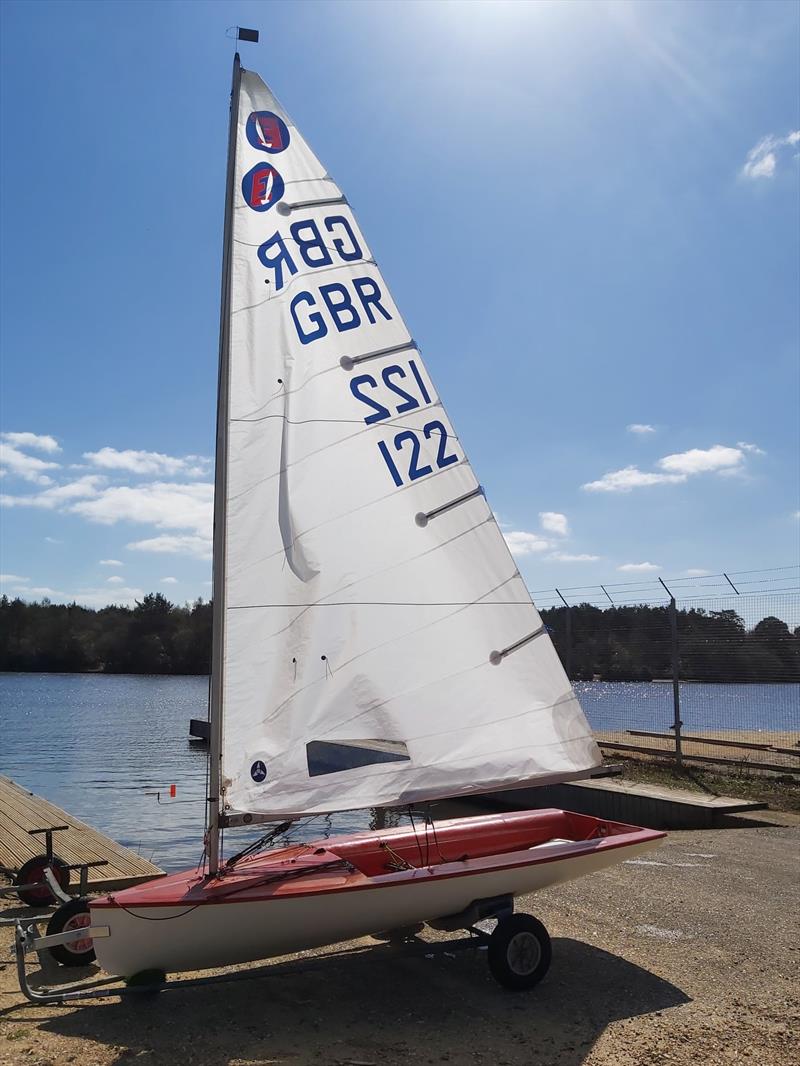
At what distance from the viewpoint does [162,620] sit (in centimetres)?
8150

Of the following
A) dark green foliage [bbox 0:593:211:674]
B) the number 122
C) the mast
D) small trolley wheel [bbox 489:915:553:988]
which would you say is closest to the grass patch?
small trolley wheel [bbox 489:915:553:988]

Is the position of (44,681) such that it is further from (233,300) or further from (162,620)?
(233,300)

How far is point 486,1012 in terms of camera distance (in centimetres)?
455

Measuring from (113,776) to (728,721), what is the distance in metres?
14.4

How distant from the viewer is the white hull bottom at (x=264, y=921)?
428cm

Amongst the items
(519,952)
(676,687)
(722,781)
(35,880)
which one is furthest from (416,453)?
(722,781)

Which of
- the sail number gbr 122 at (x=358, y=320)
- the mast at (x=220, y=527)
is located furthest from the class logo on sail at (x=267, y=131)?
the sail number gbr 122 at (x=358, y=320)

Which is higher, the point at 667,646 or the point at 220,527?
the point at 220,527

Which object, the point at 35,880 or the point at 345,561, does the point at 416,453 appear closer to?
the point at 345,561

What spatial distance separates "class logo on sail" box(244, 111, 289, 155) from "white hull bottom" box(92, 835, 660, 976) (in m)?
4.88

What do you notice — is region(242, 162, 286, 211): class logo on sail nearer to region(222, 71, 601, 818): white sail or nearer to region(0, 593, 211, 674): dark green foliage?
region(222, 71, 601, 818): white sail

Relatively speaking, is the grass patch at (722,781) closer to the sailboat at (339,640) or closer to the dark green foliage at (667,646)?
the dark green foliage at (667,646)

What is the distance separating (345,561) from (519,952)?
8.41 ft

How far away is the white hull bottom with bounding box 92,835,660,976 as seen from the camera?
168 inches
